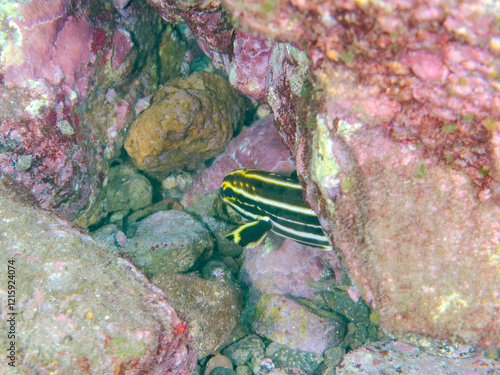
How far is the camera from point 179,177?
5145 millimetres

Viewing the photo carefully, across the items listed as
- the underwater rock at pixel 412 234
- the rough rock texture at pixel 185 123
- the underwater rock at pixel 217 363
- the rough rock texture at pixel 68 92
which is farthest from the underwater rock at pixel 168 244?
the underwater rock at pixel 412 234

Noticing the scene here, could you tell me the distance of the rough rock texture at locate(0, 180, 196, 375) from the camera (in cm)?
157

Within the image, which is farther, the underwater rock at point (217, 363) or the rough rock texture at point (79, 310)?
the underwater rock at point (217, 363)

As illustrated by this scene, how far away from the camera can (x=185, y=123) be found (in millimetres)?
3869

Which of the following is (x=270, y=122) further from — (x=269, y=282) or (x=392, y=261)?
(x=392, y=261)

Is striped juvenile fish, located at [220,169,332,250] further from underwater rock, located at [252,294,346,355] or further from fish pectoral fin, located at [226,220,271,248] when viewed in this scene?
underwater rock, located at [252,294,346,355]

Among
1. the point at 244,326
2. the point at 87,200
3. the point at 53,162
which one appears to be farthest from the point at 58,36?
the point at 244,326

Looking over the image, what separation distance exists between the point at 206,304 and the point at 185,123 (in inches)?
93.0

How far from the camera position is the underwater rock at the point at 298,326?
3.33m

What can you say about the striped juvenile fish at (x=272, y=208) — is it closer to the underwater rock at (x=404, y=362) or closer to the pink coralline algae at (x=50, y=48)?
the underwater rock at (x=404, y=362)

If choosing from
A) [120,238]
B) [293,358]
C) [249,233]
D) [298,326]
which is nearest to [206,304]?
[249,233]

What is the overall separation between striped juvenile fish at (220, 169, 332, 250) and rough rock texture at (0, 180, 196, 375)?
1.65 metres

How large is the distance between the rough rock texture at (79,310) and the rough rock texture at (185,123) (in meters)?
2.10

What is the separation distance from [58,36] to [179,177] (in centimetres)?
275
